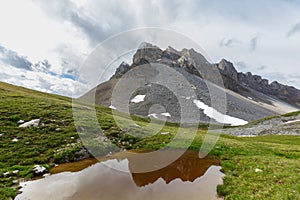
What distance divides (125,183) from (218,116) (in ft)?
377

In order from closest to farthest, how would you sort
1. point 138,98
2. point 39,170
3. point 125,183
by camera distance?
point 125,183, point 39,170, point 138,98

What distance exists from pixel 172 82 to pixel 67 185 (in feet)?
476

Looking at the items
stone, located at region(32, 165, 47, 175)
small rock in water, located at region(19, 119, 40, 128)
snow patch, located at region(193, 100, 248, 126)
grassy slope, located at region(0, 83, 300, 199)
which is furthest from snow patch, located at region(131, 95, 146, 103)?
stone, located at region(32, 165, 47, 175)

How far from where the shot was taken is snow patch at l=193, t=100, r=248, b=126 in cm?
11788

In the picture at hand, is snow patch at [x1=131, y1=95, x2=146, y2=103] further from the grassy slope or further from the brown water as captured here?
the brown water

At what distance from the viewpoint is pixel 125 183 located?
45.4ft

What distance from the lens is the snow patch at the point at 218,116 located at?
11788cm

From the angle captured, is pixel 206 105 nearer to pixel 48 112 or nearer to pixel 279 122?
pixel 279 122

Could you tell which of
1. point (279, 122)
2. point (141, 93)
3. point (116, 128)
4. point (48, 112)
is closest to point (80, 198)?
point (116, 128)

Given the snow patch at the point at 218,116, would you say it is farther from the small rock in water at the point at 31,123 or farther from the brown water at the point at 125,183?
the brown water at the point at 125,183

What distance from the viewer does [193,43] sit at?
18.2 metres

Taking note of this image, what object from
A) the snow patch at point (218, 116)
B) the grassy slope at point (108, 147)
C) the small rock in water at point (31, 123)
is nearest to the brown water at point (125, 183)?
the grassy slope at point (108, 147)

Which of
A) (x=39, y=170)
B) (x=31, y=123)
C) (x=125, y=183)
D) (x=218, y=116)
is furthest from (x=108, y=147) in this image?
(x=218, y=116)

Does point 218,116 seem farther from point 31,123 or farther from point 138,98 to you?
point 31,123
